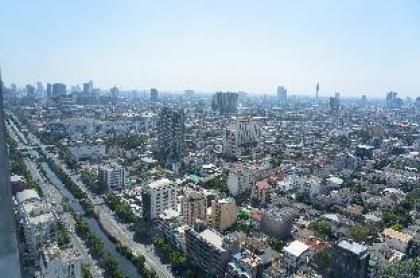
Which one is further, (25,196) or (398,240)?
(25,196)

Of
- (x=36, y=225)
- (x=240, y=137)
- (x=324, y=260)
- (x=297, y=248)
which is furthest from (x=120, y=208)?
(x=240, y=137)

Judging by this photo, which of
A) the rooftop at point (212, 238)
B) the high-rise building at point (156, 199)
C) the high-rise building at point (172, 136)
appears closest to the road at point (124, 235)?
the high-rise building at point (156, 199)

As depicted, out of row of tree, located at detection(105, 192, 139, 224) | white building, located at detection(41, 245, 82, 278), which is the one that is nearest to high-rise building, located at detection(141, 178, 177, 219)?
row of tree, located at detection(105, 192, 139, 224)

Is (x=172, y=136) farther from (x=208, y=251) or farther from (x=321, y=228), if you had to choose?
(x=208, y=251)

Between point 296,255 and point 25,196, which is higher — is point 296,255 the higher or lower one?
the lower one

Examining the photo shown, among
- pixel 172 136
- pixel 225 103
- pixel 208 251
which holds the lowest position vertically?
pixel 208 251

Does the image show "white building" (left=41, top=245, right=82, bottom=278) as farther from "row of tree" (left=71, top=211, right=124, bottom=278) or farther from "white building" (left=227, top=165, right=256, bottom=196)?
"white building" (left=227, top=165, right=256, bottom=196)
